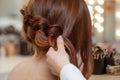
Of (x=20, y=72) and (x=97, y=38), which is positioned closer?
(x=20, y=72)

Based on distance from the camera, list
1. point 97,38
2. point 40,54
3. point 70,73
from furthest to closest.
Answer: point 97,38 < point 40,54 < point 70,73

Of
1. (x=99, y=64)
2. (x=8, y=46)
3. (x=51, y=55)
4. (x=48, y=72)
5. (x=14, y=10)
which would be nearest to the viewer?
(x=51, y=55)

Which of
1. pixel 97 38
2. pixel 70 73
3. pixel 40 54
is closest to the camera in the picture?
pixel 70 73

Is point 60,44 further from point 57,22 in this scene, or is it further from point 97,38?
point 97,38

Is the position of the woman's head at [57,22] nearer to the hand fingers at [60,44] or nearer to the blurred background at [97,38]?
the hand fingers at [60,44]

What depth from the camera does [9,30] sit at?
3297mm

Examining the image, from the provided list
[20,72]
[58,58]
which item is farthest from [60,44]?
[20,72]

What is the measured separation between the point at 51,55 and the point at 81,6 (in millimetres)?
184

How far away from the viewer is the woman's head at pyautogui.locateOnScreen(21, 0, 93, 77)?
739 mm

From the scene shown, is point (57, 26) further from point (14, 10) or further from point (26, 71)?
point (14, 10)

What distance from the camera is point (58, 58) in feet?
2.29

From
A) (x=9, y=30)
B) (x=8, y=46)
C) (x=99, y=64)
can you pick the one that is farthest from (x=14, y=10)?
(x=99, y=64)

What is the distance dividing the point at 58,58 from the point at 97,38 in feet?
3.86

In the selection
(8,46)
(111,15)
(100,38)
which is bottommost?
(8,46)
